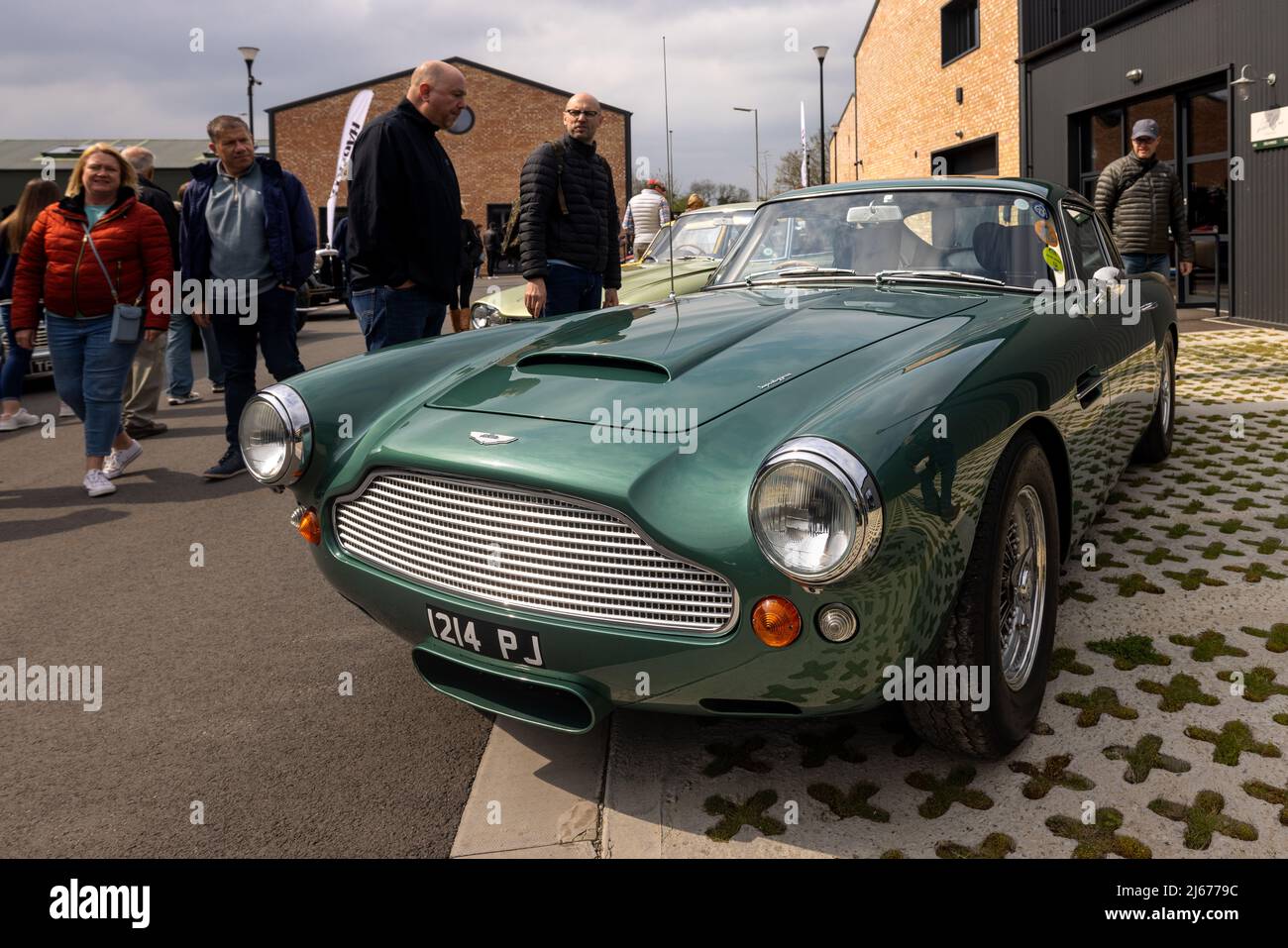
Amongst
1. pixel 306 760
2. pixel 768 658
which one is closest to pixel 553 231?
pixel 306 760

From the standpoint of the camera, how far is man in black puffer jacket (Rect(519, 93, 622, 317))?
5.86m

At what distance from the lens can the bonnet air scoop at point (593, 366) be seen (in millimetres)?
2816

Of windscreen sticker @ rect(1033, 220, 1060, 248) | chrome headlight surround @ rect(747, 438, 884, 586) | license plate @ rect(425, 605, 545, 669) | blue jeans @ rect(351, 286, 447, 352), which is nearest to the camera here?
chrome headlight surround @ rect(747, 438, 884, 586)

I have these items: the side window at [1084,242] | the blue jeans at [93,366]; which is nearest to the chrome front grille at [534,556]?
the side window at [1084,242]

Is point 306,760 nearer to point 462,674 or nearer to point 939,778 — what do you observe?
point 462,674

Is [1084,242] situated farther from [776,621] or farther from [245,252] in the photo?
[245,252]

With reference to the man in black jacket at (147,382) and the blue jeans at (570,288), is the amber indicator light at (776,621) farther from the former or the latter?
the man in black jacket at (147,382)

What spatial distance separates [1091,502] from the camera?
3.55 m

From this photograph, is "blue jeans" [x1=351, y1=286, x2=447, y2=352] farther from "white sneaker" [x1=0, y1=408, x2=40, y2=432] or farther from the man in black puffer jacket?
"white sneaker" [x1=0, y1=408, x2=40, y2=432]

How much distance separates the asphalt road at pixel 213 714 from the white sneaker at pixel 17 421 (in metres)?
3.32

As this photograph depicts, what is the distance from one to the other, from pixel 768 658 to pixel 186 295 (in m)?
4.98

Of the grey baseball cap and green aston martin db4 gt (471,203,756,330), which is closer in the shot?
the grey baseball cap

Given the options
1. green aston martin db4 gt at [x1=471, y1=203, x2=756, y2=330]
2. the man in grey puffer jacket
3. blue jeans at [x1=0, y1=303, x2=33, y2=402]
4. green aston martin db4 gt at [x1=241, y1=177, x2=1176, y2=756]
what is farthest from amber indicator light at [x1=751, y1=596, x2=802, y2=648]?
blue jeans at [x1=0, y1=303, x2=33, y2=402]

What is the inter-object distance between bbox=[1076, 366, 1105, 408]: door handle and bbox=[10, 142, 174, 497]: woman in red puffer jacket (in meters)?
4.87
